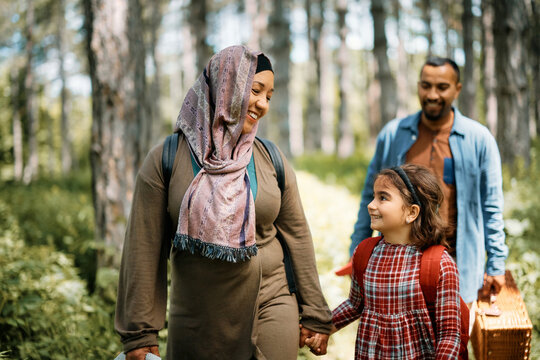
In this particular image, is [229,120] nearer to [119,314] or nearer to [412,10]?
[119,314]

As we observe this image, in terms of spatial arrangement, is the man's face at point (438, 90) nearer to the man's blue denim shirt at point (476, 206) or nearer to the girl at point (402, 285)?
the man's blue denim shirt at point (476, 206)

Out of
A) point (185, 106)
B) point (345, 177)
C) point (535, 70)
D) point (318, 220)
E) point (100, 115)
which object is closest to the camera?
point (185, 106)

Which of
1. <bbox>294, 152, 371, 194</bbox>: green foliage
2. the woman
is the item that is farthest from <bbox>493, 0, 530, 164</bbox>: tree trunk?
the woman

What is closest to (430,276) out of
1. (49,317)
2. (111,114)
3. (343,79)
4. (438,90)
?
(438,90)

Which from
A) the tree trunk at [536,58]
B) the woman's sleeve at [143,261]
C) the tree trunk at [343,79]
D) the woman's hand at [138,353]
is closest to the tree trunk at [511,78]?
the woman's sleeve at [143,261]

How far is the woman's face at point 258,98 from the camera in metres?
2.50

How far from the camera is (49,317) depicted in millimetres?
4320

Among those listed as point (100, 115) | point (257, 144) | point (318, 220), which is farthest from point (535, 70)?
point (257, 144)

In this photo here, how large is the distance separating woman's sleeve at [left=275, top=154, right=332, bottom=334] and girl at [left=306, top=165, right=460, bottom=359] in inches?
3.6

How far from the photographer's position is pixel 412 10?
1321 inches

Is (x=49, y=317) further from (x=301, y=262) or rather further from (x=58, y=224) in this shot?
(x=58, y=224)

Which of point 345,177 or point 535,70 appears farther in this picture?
point 535,70

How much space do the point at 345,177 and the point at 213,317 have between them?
11.7 m

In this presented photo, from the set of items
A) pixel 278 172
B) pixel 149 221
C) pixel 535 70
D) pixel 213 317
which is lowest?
pixel 213 317
